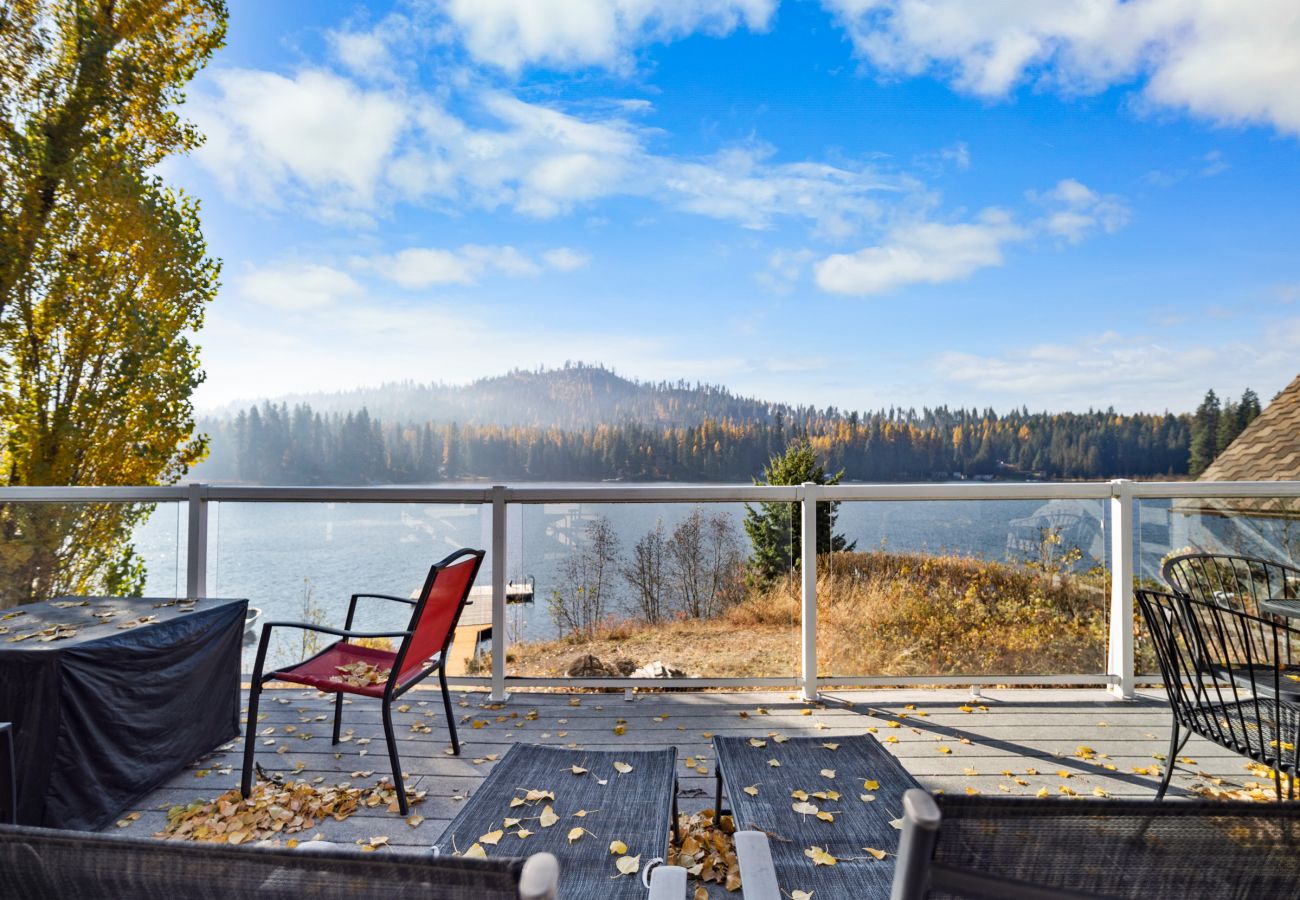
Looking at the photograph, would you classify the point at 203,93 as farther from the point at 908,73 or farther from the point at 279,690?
the point at 908,73

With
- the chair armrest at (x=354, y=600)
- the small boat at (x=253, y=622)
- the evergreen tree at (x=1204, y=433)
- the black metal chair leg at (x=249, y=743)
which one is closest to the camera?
the black metal chair leg at (x=249, y=743)

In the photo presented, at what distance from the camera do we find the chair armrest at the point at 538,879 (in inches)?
22.8

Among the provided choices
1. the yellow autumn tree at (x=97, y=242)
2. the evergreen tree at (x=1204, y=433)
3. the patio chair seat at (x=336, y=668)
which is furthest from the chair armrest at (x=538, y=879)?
the evergreen tree at (x=1204, y=433)

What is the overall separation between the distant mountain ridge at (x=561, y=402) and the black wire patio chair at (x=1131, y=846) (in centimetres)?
1848

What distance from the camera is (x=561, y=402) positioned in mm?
24359

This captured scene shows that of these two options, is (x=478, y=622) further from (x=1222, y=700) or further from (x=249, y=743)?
(x=1222, y=700)

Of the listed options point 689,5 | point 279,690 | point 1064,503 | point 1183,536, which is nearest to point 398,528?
point 279,690

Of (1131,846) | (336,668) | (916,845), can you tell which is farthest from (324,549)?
(1131,846)

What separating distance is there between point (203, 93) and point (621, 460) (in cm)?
1136

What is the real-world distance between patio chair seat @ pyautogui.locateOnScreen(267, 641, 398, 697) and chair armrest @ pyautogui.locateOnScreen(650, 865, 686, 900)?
5.39ft

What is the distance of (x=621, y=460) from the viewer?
17703 mm

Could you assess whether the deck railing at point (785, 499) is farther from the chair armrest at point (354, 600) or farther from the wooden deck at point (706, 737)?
the chair armrest at point (354, 600)

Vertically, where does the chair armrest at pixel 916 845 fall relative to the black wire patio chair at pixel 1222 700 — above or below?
above

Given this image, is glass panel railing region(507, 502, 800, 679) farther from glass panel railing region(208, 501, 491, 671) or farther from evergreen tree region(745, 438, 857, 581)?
glass panel railing region(208, 501, 491, 671)
